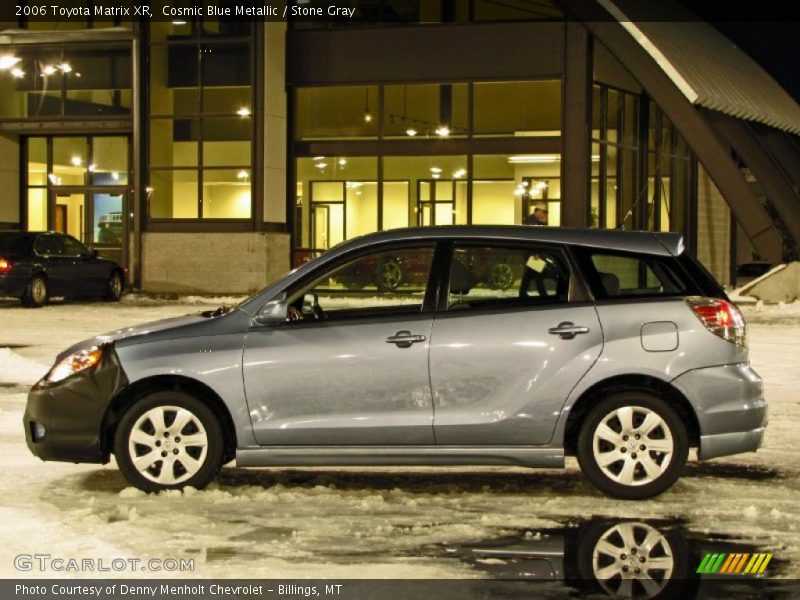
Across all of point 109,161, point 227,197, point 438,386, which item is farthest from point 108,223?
point 438,386

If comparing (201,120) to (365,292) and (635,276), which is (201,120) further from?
(635,276)

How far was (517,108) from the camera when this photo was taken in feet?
106

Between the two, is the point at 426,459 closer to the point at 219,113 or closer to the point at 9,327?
the point at 9,327

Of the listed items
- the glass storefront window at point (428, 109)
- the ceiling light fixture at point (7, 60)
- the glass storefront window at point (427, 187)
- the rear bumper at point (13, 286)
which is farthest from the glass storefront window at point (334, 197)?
the rear bumper at point (13, 286)

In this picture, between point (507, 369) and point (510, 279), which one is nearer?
point (507, 369)

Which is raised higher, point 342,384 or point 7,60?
point 7,60

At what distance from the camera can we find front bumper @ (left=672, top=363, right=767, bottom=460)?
7715 mm

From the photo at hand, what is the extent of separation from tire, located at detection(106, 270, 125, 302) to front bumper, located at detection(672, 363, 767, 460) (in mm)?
22344

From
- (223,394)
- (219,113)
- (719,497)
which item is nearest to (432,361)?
(223,394)

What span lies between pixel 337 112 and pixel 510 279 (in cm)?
2577

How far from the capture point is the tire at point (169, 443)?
7.79m

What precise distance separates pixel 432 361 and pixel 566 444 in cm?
99

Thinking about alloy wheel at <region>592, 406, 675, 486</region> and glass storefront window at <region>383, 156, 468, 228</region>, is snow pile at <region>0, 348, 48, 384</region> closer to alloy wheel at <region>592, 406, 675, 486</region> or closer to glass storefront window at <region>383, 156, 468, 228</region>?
alloy wheel at <region>592, 406, 675, 486</region>

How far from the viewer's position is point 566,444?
7.96 m
